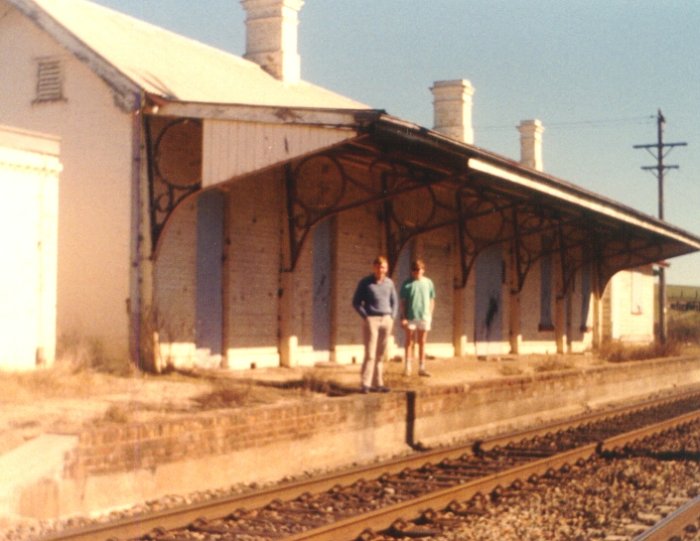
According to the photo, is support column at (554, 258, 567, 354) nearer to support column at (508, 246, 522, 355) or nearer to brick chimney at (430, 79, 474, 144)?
support column at (508, 246, 522, 355)

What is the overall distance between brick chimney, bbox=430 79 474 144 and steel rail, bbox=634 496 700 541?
2042cm

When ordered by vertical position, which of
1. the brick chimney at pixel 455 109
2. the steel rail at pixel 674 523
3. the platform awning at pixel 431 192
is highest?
the brick chimney at pixel 455 109

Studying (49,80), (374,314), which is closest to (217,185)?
(374,314)

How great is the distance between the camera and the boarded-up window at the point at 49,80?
1590 cm

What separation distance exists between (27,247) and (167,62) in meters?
5.27

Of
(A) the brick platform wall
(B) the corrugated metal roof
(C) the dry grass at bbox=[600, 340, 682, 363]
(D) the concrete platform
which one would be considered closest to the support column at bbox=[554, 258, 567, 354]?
(C) the dry grass at bbox=[600, 340, 682, 363]

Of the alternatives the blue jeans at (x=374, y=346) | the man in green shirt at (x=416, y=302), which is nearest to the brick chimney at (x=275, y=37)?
the man in green shirt at (x=416, y=302)

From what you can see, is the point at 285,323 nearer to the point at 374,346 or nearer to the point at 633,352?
the point at 374,346

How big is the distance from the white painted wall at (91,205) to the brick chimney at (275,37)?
700 cm

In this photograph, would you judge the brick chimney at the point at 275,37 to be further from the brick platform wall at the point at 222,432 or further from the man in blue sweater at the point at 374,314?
the brick platform wall at the point at 222,432

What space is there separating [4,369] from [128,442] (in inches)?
174

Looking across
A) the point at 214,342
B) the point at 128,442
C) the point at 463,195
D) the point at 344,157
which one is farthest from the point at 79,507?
the point at 463,195

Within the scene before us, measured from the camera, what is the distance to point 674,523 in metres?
8.56

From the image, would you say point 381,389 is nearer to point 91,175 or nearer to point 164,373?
point 164,373
